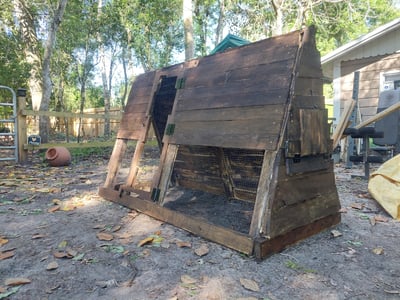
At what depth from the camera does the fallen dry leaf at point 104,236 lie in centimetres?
220

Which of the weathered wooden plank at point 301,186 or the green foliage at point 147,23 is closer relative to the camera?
the weathered wooden plank at point 301,186

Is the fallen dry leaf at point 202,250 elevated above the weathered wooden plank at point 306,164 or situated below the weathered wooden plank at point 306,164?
below

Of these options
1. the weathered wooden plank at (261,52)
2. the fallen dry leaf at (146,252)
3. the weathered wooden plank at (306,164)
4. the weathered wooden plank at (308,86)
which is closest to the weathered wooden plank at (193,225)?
the fallen dry leaf at (146,252)

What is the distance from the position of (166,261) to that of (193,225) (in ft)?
1.56

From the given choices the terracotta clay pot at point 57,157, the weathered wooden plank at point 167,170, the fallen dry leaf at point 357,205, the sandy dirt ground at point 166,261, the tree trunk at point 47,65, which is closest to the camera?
the sandy dirt ground at point 166,261

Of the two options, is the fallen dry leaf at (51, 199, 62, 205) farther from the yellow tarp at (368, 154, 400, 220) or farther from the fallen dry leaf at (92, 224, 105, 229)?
the yellow tarp at (368, 154, 400, 220)

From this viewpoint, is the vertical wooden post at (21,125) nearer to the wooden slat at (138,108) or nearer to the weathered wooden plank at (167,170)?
the wooden slat at (138,108)

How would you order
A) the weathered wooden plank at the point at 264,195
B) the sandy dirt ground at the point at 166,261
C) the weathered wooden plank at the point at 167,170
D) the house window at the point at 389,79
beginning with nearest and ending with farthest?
the sandy dirt ground at the point at 166,261
the weathered wooden plank at the point at 264,195
the weathered wooden plank at the point at 167,170
the house window at the point at 389,79

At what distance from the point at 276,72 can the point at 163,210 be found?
4.86 ft

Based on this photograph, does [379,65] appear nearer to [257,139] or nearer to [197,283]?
[257,139]

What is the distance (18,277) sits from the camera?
5.44 feet

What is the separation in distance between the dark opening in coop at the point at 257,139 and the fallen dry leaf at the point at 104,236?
1.60ft

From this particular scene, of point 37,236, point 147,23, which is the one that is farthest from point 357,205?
point 147,23

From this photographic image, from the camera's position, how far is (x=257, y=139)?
2.03m
